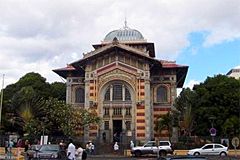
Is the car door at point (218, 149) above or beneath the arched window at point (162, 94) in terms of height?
beneath

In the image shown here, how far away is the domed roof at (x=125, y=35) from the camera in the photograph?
65.2 meters

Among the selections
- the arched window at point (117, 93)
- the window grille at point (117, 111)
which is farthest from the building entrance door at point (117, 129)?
the arched window at point (117, 93)

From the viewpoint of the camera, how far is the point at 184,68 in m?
58.1

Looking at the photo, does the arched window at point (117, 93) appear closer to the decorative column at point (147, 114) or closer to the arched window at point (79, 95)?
the decorative column at point (147, 114)

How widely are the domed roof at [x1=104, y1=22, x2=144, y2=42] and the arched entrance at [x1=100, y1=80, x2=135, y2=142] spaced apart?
1217 centimetres

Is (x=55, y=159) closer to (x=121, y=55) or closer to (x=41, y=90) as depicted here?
(x=121, y=55)

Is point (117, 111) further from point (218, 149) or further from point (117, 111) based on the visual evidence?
point (218, 149)

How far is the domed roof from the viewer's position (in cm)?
6519

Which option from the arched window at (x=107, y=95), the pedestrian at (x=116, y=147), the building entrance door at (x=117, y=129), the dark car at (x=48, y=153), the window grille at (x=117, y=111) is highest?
the arched window at (x=107, y=95)

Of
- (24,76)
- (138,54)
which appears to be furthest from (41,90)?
(138,54)

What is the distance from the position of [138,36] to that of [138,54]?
12077mm

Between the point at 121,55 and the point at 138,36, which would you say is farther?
the point at 138,36

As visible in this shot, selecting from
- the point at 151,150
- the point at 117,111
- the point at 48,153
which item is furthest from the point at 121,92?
the point at 48,153

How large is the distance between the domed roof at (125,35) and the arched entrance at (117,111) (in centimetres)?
1217
